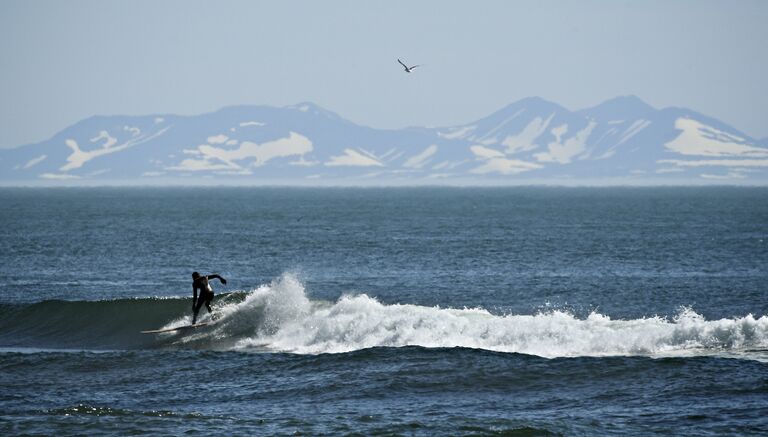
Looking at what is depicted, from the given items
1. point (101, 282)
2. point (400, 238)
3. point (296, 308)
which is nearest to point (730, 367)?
point (296, 308)

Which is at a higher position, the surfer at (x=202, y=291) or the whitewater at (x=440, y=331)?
the surfer at (x=202, y=291)

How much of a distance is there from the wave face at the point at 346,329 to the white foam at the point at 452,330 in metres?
0.03

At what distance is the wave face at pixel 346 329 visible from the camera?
2938 cm

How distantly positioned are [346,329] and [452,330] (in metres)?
3.33

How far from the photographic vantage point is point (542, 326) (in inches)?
1211

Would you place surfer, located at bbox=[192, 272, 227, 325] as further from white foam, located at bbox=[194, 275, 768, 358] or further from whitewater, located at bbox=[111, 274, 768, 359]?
white foam, located at bbox=[194, 275, 768, 358]

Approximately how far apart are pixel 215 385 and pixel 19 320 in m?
16.3

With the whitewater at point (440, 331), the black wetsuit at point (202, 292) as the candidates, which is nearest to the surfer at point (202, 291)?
the black wetsuit at point (202, 292)

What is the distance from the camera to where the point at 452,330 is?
105ft

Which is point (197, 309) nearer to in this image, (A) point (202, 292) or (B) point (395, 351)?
(A) point (202, 292)

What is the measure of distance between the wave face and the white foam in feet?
0.10

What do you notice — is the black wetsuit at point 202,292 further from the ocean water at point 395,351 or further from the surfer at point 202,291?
the ocean water at point 395,351

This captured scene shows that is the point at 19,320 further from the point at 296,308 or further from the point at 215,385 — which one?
the point at 215,385

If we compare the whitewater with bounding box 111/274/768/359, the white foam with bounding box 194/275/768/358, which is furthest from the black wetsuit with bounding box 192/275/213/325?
the white foam with bounding box 194/275/768/358
